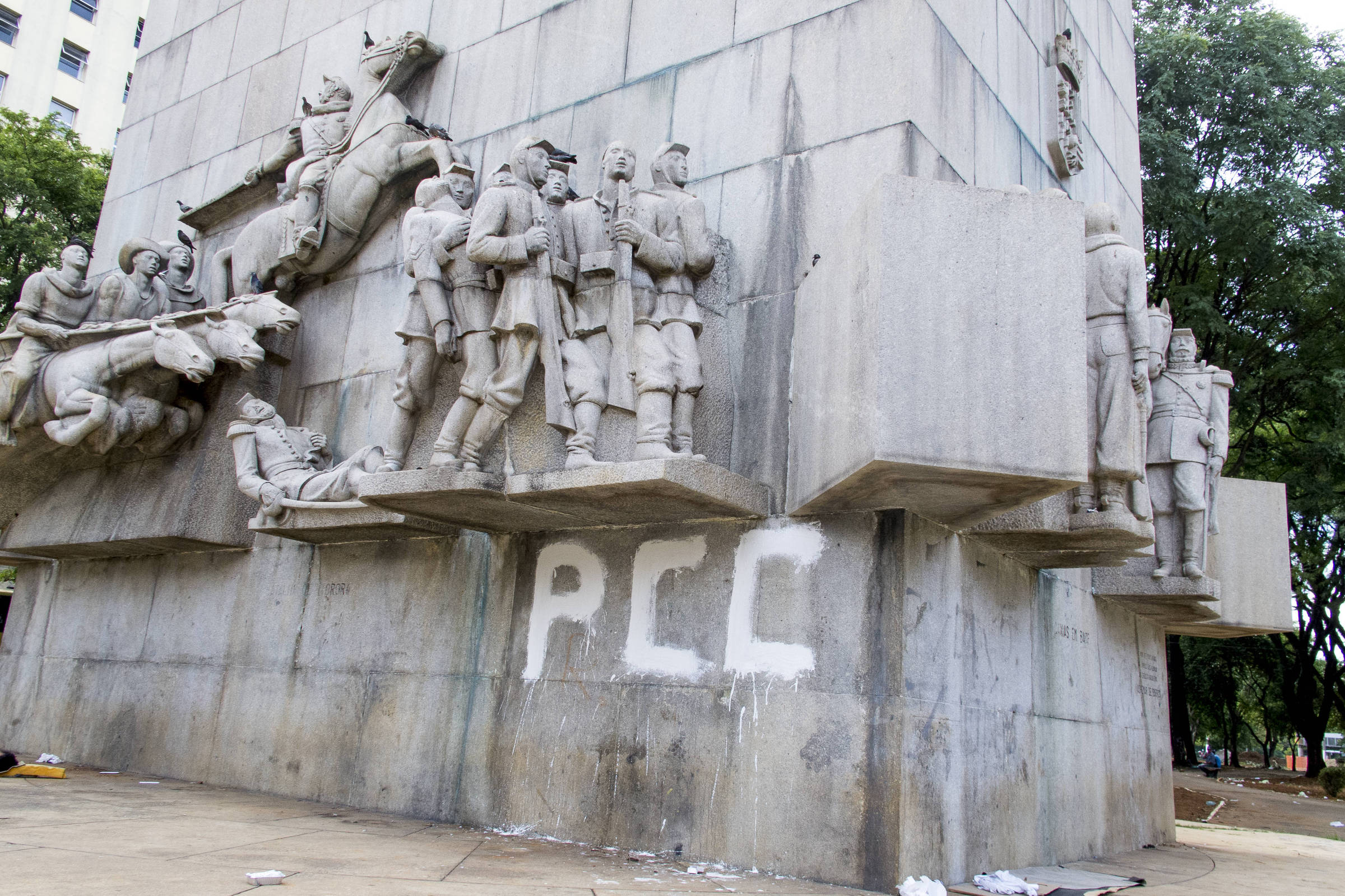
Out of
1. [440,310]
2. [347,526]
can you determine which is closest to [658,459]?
[440,310]

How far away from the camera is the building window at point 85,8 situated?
1470 inches

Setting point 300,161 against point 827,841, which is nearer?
point 827,841

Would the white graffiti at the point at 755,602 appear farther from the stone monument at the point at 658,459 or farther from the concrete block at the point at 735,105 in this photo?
the concrete block at the point at 735,105

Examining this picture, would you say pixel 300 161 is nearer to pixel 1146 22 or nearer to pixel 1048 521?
pixel 1048 521

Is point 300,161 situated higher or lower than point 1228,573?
higher

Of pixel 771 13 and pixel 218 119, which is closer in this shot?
pixel 771 13

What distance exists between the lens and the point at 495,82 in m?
9.25

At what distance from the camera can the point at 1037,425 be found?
5.28m

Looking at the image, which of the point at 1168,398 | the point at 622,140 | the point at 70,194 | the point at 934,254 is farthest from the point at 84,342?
the point at 70,194

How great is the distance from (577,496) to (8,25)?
1542 inches

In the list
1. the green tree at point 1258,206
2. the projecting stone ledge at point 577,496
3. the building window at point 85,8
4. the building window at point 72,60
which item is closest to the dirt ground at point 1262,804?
the green tree at point 1258,206

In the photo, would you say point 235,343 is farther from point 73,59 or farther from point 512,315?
point 73,59

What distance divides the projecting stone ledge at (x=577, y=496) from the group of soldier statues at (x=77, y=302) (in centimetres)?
442

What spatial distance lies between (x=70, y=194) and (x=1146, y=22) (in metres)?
23.1
